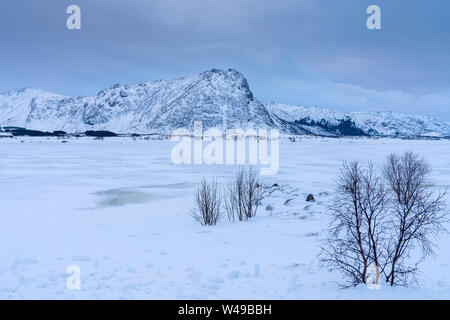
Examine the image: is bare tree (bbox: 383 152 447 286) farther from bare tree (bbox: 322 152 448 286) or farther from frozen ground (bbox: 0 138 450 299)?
frozen ground (bbox: 0 138 450 299)

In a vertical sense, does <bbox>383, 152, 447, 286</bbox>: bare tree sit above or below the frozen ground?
above

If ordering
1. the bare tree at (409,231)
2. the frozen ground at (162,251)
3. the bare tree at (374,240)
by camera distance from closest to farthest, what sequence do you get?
the bare tree at (409,231)
the bare tree at (374,240)
the frozen ground at (162,251)

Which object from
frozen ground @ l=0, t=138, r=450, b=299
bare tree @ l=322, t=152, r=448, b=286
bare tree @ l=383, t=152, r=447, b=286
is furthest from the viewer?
frozen ground @ l=0, t=138, r=450, b=299

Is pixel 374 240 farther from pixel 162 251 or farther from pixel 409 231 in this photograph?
pixel 162 251

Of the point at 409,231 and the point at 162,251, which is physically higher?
the point at 409,231

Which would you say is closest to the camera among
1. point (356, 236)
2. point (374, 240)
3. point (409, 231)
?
point (409, 231)

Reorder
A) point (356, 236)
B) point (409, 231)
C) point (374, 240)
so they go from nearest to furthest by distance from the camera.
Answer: point (409, 231), point (356, 236), point (374, 240)

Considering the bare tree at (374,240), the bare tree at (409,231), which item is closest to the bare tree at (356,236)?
the bare tree at (374,240)

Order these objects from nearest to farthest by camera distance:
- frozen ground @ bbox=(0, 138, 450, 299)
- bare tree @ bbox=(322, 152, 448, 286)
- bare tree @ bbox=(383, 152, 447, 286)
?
bare tree @ bbox=(383, 152, 447, 286) < bare tree @ bbox=(322, 152, 448, 286) < frozen ground @ bbox=(0, 138, 450, 299)

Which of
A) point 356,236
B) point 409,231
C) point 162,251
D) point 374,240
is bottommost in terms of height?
point 162,251

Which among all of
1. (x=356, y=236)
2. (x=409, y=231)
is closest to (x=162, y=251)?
(x=356, y=236)

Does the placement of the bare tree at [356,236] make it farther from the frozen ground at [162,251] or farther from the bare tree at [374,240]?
the frozen ground at [162,251]

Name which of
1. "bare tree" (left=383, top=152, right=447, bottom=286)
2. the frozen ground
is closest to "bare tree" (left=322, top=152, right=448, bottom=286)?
"bare tree" (left=383, top=152, right=447, bottom=286)
